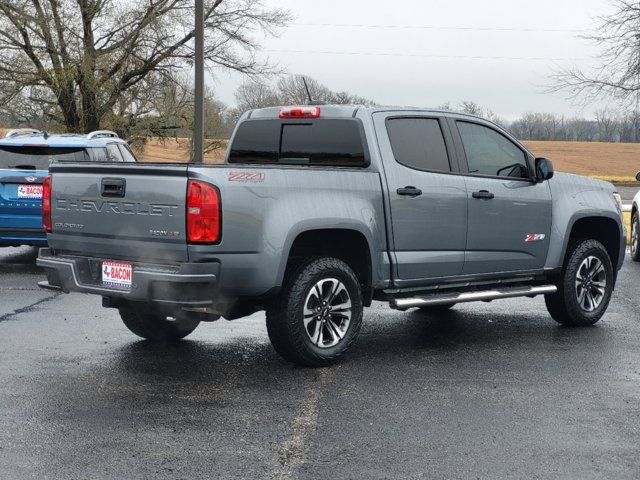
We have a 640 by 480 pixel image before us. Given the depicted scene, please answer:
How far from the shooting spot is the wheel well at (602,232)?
9117 mm

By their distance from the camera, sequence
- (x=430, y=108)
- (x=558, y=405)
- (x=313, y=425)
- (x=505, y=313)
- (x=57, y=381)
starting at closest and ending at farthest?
(x=313, y=425) → (x=558, y=405) → (x=57, y=381) → (x=430, y=108) → (x=505, y=313)

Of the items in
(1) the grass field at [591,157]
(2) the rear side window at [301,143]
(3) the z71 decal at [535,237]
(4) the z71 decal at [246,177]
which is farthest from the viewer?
(1) the grass field at [591,157]

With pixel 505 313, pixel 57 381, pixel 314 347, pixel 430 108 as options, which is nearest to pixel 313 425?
pixel 314 347

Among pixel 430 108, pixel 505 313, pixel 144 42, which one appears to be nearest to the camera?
pixel 430 108

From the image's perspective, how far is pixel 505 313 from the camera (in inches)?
380

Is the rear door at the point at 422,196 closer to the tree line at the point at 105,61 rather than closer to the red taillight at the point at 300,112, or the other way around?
the red taillight at the point at 300,112

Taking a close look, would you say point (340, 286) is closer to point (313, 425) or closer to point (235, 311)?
point (235, 311)

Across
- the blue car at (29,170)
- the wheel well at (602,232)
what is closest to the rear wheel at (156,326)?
the wheel well at (602,232)

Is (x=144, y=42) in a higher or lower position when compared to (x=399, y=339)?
higher

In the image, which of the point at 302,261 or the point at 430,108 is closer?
the point at 302,261

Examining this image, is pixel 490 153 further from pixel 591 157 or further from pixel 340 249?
pixel 591 157

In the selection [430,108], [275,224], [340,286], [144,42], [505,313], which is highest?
[144,42]

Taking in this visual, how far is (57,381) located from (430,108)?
362 cm

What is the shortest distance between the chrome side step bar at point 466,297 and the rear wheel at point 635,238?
6.48 meters
